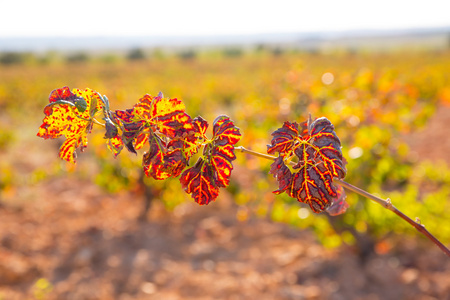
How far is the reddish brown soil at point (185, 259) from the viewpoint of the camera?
3.04 meters

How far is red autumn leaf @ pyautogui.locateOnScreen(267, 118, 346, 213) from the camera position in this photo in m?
0.75

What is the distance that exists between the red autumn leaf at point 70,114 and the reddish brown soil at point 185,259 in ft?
8.14

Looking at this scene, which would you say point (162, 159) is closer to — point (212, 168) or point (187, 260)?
point (212, 168)

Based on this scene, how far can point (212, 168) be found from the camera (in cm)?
76

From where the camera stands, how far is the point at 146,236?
3.91m

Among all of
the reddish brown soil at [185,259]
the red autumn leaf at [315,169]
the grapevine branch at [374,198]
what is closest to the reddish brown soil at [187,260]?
the reddish brown soil at [185,259]

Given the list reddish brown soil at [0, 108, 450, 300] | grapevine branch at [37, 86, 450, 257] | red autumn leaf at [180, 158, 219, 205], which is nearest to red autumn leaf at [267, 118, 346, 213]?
grapevine branch at [37, 86, 450, 257]

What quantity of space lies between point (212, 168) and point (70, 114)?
0.92 feet

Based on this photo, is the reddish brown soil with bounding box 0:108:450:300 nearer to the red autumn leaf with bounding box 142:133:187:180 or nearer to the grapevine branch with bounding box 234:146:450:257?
the grapevine branch with bounding box 234:146:450:257

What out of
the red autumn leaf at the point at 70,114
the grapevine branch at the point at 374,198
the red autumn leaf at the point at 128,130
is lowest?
the grapevine branch at the point at 374,198

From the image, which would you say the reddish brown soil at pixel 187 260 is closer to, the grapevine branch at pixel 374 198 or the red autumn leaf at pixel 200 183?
the grapevine branch at pixel 374 198

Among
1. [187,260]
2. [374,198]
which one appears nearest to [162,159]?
[374,198]

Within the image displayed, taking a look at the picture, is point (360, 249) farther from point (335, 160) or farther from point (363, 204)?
point (335, 160)

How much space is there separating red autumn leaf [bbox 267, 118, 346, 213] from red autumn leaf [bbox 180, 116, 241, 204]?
81 millimetres
